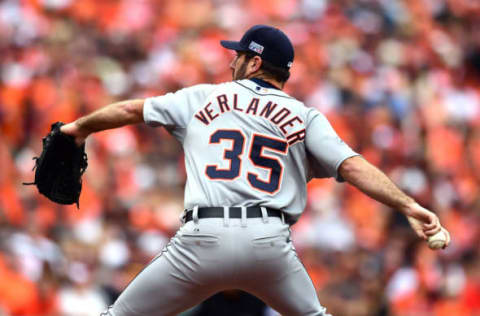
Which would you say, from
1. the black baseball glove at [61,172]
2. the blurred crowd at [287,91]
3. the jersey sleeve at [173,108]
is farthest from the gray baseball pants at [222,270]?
the blurred crowd at [287,91]

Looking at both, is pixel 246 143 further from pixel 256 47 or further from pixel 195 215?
pixel 256 47

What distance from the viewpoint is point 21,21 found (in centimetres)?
1116

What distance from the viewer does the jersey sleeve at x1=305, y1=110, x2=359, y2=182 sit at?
4.41 meters

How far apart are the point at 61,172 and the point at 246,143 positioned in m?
1.16

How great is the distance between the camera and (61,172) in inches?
193

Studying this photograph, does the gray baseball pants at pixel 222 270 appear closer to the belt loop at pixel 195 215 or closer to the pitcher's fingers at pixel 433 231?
the belt loop at pixel 195 215

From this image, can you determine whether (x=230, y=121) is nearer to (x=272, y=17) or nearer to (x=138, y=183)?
(x=138, y=183)

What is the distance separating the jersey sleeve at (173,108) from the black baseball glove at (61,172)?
22.7 inches

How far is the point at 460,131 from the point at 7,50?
5689mm

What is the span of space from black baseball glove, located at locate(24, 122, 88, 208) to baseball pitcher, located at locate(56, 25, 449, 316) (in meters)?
0.36

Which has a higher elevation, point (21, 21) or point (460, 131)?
point (21, 21)

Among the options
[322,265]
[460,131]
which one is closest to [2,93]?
[322,265]

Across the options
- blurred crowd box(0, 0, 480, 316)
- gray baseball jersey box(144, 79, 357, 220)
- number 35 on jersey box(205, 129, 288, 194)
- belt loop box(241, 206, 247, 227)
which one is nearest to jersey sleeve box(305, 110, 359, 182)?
gray baseball jersey box(144, 79, 357, 220)

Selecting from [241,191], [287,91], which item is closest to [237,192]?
[241,191]
